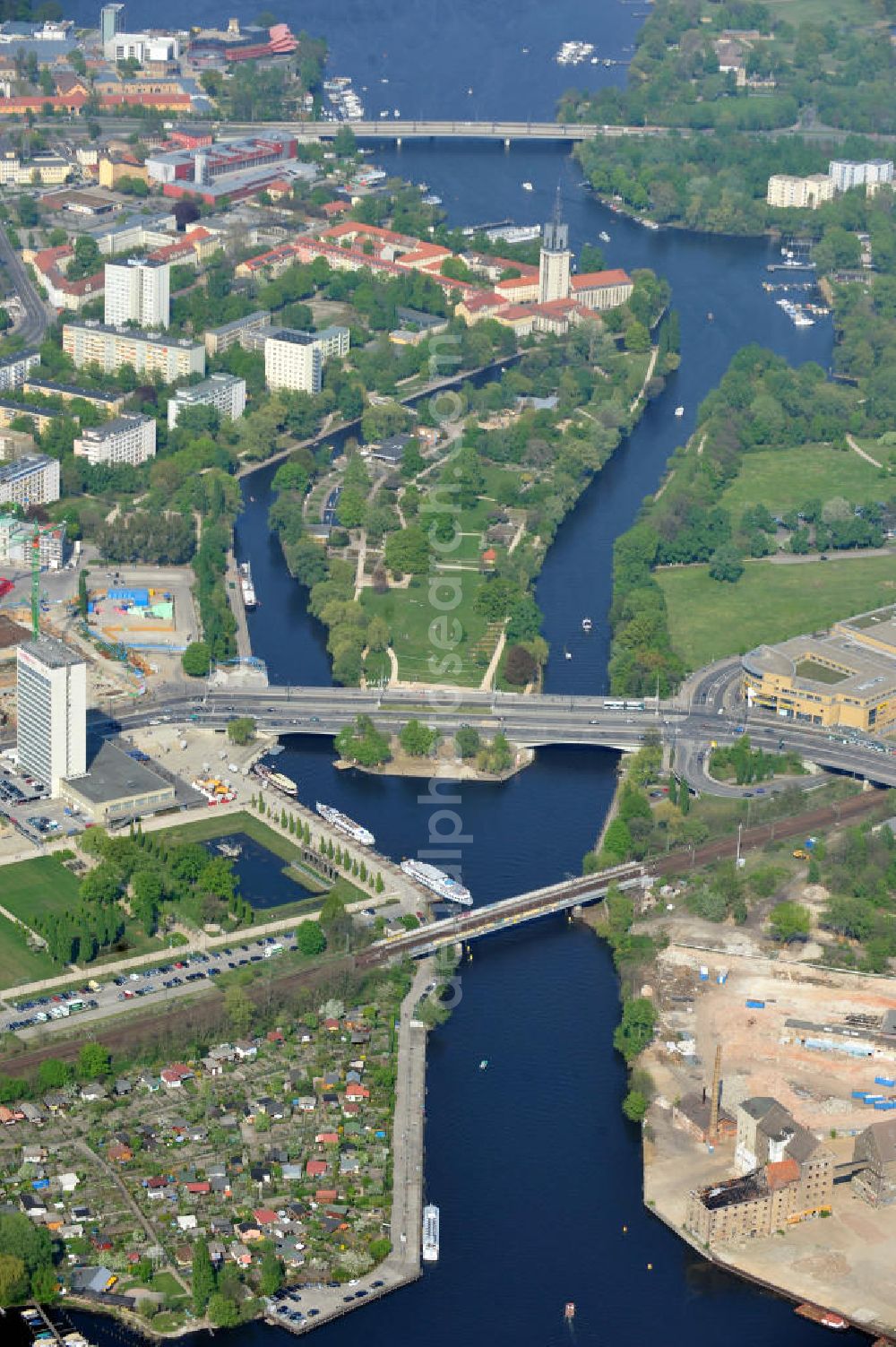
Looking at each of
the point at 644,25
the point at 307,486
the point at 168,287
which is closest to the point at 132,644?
the point at 307,486

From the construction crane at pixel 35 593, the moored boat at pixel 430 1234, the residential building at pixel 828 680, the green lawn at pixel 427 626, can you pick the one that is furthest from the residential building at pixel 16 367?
the moored boat at pixel 430 1234

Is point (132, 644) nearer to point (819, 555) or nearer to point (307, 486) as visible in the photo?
point (307, 486)

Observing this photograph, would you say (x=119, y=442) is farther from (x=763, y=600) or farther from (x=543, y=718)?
(x=543, y=718)

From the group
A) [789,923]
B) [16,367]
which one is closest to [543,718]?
[789,923]

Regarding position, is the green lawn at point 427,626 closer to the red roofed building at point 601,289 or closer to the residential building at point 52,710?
the residential building at point 52,710

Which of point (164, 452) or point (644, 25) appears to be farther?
point (644, 25)

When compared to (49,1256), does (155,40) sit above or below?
above
